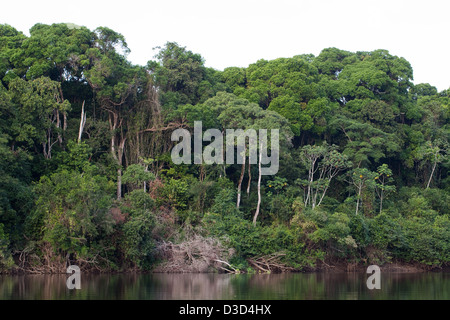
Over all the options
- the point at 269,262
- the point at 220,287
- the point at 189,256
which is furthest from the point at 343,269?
the point at 220,287

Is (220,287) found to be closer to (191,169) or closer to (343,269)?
(343,269)

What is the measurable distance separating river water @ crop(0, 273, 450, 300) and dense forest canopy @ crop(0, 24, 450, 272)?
1673 mm

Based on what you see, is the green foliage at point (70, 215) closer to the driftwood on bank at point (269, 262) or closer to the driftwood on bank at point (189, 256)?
the driftwood on bank at point (189, 256)

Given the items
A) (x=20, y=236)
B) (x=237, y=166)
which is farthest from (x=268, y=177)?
(x=20, y=236)

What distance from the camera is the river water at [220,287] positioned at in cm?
1706

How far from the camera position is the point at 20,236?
2394cm

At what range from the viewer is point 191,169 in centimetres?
3139

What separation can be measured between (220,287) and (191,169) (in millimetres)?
12386

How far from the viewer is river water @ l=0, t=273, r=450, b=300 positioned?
1706 cm

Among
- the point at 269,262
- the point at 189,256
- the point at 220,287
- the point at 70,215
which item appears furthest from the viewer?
the point at 269,262

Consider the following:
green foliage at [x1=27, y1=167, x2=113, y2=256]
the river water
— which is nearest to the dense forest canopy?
green foliage at [x1=27, y1=167, x2=113, y2=256]

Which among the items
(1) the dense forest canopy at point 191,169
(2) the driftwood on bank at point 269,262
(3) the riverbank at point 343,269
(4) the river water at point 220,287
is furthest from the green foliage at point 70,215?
(2) the driftwood on bank at point 269,262
